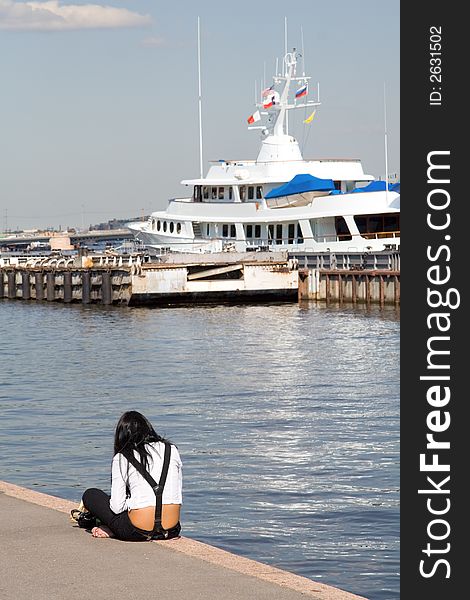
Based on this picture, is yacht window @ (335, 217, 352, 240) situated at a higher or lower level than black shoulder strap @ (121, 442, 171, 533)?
higher

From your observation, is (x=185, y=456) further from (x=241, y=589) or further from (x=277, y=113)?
(x=277, y=113)

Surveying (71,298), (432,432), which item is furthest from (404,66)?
(71,298)

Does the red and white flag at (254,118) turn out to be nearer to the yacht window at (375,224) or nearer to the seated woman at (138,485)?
the yacht window at (375,224)

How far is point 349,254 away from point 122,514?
47679 mm

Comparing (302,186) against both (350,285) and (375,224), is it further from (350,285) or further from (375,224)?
(350,285)

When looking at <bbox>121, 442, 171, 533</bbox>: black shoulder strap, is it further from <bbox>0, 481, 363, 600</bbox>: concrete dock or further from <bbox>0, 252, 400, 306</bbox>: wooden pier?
<bbox>0, 252, 400, 306</bbox>: wooden pier

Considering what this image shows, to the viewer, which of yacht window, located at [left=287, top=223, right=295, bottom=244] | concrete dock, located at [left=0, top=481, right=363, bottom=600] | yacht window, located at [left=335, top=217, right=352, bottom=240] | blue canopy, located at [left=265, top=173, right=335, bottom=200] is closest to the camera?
concrete dock, located at [left=0, top=481, right=363, bottom=600]

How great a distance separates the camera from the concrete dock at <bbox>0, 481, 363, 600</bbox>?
29.1 feet

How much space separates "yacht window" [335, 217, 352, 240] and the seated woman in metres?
49.9

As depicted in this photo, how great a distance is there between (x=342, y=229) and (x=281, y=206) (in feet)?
10.3

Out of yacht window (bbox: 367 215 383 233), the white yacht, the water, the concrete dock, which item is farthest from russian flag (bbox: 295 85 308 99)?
the concrete dock

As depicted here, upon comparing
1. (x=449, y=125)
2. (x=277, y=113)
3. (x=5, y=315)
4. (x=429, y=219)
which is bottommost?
(x=5, y=315)

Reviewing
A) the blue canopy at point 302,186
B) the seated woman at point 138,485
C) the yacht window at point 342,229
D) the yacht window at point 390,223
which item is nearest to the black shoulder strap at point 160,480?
the seated woman at point 138,485

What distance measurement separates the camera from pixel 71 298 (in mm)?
63781
